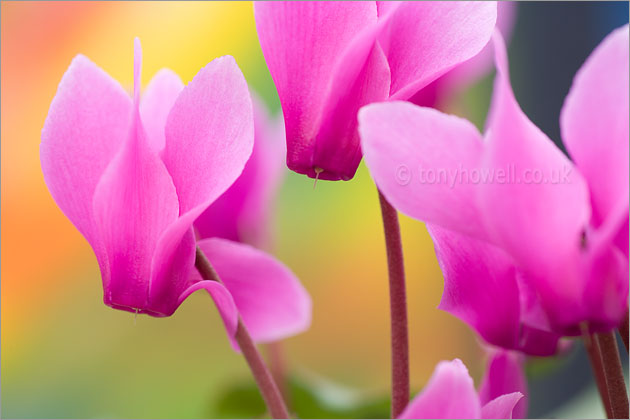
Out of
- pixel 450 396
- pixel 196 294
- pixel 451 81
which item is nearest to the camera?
pixel 450 396

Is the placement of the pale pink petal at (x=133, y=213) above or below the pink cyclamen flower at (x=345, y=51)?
below

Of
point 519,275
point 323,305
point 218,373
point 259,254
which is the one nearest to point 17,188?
point 218,373

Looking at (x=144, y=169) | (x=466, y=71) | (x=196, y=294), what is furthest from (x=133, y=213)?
(x=196, y=294)

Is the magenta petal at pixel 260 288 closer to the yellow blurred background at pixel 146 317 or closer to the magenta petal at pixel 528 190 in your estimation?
the magenta petal at pixel 528 190

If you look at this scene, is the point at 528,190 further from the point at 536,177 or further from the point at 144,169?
the point at 144,169

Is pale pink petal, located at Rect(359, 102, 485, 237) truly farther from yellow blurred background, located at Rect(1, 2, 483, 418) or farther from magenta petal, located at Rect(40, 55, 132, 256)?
yellow blurred background, located at Rect(1, 2, 483, 418)

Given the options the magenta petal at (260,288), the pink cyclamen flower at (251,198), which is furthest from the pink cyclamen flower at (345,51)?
the pink cyclamen flower at (251,198)
